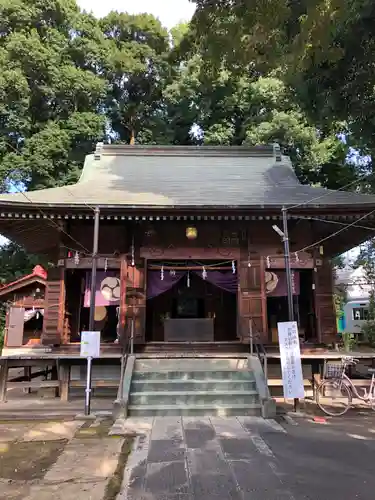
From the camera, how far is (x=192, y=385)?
825cm

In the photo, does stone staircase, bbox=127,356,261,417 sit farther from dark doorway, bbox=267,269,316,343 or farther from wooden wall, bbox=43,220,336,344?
dark doorway, bbox=267,269,316,343

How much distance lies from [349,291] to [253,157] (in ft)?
59.5

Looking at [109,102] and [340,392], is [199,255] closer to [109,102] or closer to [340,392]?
[340,392]

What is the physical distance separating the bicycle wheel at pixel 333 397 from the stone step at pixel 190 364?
1.69 metres

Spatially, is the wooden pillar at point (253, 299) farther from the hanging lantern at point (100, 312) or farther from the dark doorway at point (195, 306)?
the hanging lantern at point (100, 312)

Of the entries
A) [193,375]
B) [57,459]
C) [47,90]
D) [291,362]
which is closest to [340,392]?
[291,362]

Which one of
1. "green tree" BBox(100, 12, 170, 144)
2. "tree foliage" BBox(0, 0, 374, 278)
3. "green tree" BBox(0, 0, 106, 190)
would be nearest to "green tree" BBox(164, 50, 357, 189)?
"tree foliage" BBox(0, 0, 374, 278)

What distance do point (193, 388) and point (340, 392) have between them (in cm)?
315

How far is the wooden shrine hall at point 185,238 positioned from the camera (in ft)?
32.0

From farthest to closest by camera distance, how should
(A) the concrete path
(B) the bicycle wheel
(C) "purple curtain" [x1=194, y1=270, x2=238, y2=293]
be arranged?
(C) "purple curtain" [x1=194, y1=270, x2=238, y2=293]
(B) the bicycle wheel
(A) the concrete path

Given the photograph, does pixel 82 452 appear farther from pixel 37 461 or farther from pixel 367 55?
pixel 367 55

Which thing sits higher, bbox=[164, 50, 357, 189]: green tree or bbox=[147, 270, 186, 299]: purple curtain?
bbox=[164, 50, 357, 189]: green tree

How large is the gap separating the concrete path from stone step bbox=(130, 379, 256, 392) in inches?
46.3

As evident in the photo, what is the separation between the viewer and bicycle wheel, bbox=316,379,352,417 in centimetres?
769
